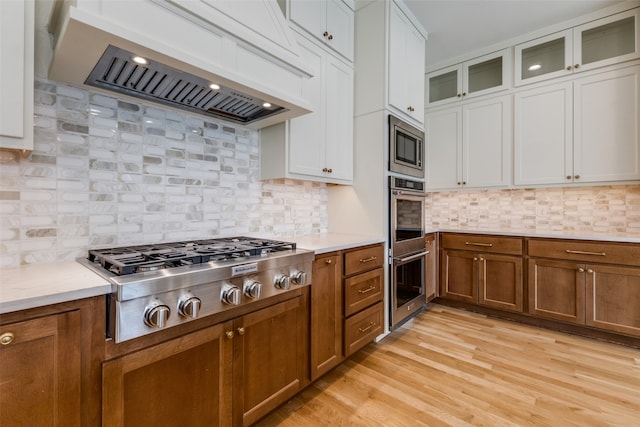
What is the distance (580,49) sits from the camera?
8.76 feet

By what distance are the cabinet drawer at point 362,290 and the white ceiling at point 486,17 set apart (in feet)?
7.59

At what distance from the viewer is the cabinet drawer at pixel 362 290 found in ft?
6.40

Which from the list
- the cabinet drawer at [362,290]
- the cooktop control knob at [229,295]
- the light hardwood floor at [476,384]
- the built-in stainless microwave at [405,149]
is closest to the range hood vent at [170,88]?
the cooktop control knob at [229,295]

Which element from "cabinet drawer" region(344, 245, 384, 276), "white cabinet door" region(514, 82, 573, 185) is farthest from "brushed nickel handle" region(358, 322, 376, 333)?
"white cabinet door" region(514, 82, 573, 185)

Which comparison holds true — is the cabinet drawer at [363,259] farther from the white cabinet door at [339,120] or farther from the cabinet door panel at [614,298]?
the cabinet door panel at [614,298]

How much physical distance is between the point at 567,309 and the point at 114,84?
366 cm

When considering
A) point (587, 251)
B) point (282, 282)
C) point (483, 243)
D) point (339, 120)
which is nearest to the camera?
point (282, 282)

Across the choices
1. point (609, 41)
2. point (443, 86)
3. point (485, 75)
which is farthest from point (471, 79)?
point (609, 41)

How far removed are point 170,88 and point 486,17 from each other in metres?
2.84

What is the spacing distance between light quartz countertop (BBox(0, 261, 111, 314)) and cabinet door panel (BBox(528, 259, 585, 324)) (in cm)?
324

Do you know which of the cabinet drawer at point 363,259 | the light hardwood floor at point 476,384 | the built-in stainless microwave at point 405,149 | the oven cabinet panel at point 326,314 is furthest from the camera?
the built-in stainless microwave at point 405,149

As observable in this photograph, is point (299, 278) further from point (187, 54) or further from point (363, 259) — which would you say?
point (187, 54)

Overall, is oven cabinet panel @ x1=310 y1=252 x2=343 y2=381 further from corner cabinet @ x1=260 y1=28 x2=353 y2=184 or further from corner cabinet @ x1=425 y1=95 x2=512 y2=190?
corner cabinet @ x1=425 y1=95 x2=512 y2=190

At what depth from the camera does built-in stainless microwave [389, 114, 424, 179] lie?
2354mm
